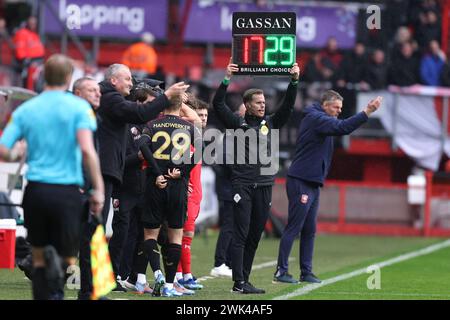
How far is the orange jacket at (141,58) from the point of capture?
26.7 metres

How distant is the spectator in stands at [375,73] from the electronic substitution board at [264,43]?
44.5ft

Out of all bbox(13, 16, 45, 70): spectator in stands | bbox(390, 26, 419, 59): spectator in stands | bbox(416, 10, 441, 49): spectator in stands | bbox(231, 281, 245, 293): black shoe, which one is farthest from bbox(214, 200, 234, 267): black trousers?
bbox(416, 10, 441, 49): spectator in stands

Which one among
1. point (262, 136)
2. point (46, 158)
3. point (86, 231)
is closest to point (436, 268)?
point (262, 136)

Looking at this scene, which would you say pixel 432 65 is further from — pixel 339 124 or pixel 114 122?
pixel 114 122

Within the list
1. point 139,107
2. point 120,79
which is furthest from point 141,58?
point 139,107

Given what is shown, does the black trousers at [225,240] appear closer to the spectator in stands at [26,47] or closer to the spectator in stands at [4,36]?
the spectator in stands at [26,47]

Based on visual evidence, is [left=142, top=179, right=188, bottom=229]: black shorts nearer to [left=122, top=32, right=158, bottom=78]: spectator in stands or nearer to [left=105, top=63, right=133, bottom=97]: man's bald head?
[left=105, top=63, right=133, bottom=97]: man's bald head

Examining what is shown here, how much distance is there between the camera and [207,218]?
2530 centimetres

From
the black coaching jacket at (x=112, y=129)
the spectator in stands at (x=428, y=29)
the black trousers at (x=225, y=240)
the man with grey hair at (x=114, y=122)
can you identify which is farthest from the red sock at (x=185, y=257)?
the spectator in stands at (x=428, y=29)

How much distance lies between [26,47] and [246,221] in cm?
1252

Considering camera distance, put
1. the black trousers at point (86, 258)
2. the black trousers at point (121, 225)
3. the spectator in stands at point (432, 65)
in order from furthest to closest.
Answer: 1. the spectator in stands at point (432, 65)
2. the black trousers at point (121, 225)
3. the black trousers at point (86, 258)

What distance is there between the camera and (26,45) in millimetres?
25094
